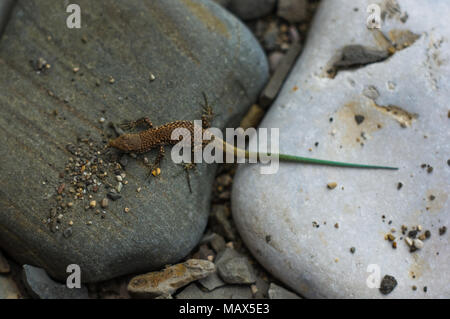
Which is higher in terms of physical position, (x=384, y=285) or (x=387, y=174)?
(x=387, y=174)

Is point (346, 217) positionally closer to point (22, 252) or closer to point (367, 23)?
point (367, 23)

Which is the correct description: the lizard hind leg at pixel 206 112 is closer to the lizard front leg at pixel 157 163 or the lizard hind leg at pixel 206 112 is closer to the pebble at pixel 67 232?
the lizard front leg at pixel 157 163

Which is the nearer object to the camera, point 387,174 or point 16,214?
point 16,214

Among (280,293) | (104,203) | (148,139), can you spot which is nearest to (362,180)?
(280,293)

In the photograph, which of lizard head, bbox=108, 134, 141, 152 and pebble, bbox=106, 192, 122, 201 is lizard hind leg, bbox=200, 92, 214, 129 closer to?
lizard head, bbox=108, 134, 141, 152

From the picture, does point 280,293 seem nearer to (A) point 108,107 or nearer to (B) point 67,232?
(B) point 67,232

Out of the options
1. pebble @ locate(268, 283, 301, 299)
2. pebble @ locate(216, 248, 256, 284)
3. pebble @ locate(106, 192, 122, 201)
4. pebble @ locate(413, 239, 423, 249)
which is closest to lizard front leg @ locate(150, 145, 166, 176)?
pebble @ locate(106, 192, 122, 201)
